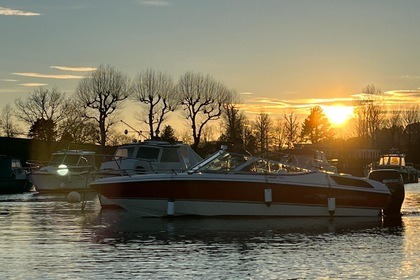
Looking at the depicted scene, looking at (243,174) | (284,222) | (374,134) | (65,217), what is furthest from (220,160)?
(374,134)

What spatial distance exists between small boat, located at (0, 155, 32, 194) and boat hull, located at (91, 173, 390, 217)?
27351 millimetres

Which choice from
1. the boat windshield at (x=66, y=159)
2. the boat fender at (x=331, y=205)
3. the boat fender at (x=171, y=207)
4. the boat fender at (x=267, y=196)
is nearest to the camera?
the boat fender at (x=267, y=196)

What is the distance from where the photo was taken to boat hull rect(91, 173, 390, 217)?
85.6 feet

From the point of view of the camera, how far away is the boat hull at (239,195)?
2608 cm

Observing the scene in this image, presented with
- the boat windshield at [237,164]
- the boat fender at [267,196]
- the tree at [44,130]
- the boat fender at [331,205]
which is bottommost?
the boat fender at [331,205]

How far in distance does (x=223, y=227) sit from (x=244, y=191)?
2.58 m

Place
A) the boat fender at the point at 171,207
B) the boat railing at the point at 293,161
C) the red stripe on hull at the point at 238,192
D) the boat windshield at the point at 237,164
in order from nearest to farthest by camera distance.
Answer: the red stripe on hull at the point at 238,192
the boat fender at the point at 171,207
the boat windshield at the point at 237,164
the boat railing at the point at 293,161

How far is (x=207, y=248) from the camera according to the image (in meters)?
19.0

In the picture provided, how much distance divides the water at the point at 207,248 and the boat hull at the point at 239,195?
1.35 feet

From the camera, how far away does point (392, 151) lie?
79812 millimetres

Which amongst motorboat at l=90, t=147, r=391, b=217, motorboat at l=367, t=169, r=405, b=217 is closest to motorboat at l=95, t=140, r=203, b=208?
motorboat at l=90, t=147, r=391, b=217

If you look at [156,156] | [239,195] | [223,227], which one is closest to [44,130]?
[156,156]

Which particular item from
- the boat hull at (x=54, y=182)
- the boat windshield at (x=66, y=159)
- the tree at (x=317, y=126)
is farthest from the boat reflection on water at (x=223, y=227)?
the tree at (x=317, y=126)

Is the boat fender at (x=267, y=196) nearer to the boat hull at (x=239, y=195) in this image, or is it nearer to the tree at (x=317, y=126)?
the boat hull at (x=239, y=195)
